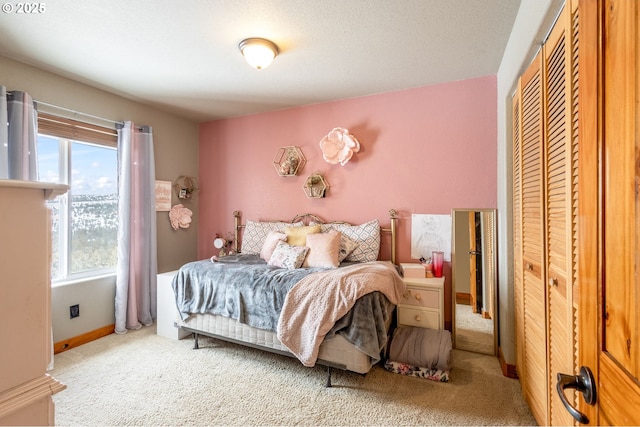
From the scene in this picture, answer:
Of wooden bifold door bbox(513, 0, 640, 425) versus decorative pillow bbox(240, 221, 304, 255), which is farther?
decorative pillow bbox(240, 221, 304, 255)

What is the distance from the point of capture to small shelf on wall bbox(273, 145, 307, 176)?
3.54 meters

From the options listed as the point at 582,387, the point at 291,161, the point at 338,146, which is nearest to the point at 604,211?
the point at 582,387

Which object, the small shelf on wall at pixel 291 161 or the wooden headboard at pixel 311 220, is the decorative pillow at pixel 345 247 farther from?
the small shelf on wall at pixel 291 161

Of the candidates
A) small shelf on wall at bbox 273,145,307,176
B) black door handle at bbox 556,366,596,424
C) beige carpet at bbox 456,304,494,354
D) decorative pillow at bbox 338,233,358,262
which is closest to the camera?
black door handle at bbox 556,366,596,424

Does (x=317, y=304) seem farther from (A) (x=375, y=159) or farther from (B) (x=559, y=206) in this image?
(A) (x=375, y=159)

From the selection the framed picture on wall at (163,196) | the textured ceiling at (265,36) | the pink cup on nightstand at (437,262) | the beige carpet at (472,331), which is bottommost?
the beige carpet at (472,331)

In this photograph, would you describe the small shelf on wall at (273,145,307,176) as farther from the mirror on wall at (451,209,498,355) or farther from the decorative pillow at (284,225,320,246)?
the mirror on wall at (451,209,498,355)

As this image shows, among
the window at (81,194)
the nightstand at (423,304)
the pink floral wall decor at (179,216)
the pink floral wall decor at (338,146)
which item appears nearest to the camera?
the nightstand at (423,304)

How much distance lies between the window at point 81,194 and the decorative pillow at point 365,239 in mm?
2598

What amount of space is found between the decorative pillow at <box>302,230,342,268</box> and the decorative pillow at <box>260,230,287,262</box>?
367 mm

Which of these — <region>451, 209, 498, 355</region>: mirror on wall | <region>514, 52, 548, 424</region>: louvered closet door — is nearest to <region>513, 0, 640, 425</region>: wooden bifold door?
<region>514, 52, 548, 424</region>: louvered closet door

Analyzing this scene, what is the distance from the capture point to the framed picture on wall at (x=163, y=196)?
3.60 meters

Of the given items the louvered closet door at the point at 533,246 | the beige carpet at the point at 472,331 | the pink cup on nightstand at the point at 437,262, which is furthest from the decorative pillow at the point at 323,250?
the louvered closet door at the point at 533,246

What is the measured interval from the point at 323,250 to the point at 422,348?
118 centimetres
